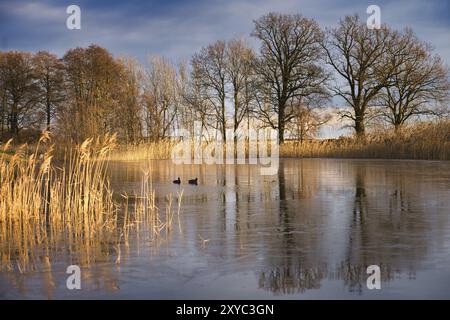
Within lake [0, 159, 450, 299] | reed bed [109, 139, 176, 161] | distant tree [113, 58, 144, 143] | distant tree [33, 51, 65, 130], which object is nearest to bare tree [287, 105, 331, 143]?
reed bed [109, 139, 176, 161]

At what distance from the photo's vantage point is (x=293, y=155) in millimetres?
38250

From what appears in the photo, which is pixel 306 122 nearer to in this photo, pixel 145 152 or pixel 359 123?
pixel 359 123

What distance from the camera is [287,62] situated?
135 feet

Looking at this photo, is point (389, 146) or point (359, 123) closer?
point (389, 146)

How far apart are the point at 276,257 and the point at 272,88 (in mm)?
36475

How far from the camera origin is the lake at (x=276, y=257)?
4.60 metres

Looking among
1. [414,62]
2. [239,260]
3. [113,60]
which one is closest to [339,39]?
[414,62]

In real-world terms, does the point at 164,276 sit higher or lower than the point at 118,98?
lower

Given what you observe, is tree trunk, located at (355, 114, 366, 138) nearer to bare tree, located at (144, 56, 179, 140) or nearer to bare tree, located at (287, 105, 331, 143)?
bare tree, located at (287, 105, 331, 143)

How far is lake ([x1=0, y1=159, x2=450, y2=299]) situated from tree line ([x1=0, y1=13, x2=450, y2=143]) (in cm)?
2800

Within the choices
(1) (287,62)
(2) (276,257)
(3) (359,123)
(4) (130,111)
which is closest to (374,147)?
(3) (359,123)

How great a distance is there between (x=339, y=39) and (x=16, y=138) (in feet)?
98.3
